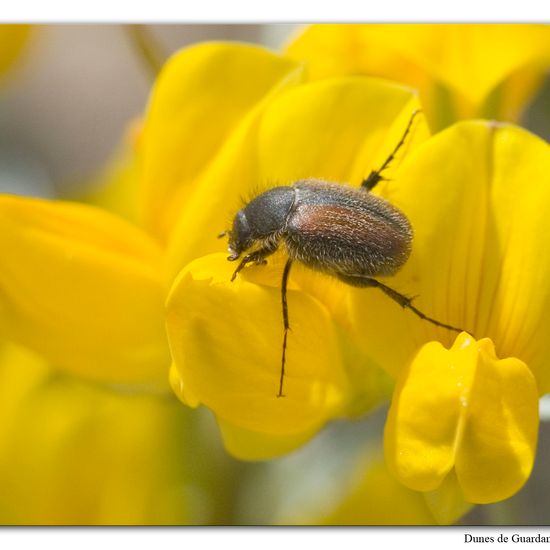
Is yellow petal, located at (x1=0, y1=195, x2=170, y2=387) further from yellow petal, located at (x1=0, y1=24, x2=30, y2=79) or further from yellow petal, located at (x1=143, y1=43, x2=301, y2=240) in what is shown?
yellow petal, located at (x1=0, y1=24, x2=30, y2=79)

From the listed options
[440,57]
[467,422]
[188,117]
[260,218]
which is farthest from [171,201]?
[467,422]

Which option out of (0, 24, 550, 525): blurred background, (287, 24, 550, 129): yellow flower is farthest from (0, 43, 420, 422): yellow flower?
(0, 24, 550, 525): blurred background

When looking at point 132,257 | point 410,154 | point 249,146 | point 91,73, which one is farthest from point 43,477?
point 91,73

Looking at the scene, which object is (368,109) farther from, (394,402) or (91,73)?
(91,73)

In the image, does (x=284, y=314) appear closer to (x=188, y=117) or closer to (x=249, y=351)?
(x=249, y=351)

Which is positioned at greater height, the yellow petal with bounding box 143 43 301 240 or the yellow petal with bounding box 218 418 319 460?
the yellow petal with bounding box 143 43 301 240
